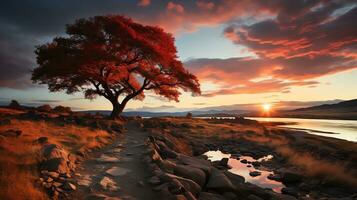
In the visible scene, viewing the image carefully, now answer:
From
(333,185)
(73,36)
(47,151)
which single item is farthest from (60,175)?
(73,36)

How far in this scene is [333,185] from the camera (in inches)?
695

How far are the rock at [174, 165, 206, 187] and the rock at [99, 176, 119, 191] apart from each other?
3.66 meters

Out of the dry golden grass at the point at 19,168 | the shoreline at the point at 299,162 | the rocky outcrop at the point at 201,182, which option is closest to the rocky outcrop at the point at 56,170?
the dry golden grass at the point at 19,168

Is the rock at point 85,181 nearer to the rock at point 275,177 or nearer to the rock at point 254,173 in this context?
the rock at point 254,173

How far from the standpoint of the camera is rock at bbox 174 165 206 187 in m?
13.6

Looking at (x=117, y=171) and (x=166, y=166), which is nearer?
(x=117, y=171)

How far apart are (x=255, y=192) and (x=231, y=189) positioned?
130 centimetres

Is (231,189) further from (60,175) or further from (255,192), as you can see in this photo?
(60,175)

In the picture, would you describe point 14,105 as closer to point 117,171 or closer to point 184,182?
Result: point 117,171

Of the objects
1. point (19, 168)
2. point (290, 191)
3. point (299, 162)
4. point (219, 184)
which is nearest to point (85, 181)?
point (19, 168)

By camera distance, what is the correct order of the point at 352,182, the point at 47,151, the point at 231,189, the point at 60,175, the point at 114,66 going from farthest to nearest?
the point at 114,66
the point at 352,182
the point at 231,189
the point at 47,151
the point at 60,175

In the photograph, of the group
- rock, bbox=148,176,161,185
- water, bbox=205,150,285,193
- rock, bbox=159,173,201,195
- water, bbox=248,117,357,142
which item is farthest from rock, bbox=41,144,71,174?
water, bbox=248,117,357,142

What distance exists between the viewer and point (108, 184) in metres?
10.7

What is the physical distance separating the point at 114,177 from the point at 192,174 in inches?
160
